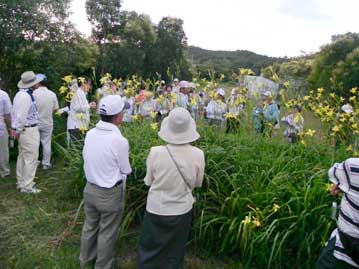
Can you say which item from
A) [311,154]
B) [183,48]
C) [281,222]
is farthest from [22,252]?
[183,48]

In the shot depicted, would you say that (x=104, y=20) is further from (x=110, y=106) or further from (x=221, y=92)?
(x=110, y=106)

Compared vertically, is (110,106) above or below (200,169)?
above

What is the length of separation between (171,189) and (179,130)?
48cm

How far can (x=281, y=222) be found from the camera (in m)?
3.66

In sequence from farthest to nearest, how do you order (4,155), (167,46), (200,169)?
(167,46) → (4,155) → (200,169)

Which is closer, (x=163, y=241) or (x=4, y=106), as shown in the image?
(x=163, y=241)

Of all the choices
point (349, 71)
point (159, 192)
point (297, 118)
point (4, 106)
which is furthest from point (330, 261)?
point (349, 71)

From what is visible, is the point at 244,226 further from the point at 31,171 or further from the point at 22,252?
the point at 31,171

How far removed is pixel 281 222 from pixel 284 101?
1891mm

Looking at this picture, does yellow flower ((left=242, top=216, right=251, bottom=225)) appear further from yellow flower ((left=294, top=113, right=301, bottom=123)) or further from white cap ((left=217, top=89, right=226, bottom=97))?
white cap ((left=217, top=89, right=226, bottom=97))

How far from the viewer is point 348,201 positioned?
2.66 m

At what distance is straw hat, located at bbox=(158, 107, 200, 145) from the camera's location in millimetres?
3193

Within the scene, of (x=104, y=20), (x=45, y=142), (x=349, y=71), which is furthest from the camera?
(x=104, y=20)

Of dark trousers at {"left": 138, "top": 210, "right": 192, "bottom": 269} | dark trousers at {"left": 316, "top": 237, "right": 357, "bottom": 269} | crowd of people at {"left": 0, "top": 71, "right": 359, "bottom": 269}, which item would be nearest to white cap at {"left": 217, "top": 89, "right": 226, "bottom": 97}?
crowd of people at {"left": 0, "top": 71, "right": 359, "bottom": 269}
